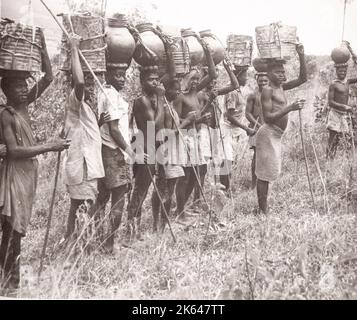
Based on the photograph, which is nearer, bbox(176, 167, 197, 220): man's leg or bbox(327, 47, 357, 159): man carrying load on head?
bbox(176, 167, 197, 220): man's leg

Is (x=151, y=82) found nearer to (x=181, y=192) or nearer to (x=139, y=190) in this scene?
(x=139, y=190)

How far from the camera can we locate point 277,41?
5.50 m

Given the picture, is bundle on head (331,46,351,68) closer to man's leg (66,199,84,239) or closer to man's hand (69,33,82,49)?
man's hand (69,33,82,49)

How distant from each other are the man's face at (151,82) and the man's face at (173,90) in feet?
1.28

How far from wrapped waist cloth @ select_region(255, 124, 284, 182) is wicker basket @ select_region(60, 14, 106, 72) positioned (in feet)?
7.21

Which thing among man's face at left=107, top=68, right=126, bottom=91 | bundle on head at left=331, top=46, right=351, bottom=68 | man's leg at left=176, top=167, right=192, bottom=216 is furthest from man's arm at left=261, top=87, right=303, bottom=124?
man's face at left=107, top=68, right=126, bottom=91

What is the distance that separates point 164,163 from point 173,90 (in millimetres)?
778

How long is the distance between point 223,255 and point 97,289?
1195 millimetres

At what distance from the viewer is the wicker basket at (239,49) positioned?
A: 20.0ft

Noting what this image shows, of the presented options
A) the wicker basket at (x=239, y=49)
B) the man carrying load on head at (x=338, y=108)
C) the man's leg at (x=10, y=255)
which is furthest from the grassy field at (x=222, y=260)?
the wicker basket at (x=239, y=49)

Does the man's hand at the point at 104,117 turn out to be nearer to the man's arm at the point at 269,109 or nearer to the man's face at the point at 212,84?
the man's face at the point at 212,84

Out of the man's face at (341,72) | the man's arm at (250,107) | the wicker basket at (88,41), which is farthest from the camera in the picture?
the man's face at (341,72)

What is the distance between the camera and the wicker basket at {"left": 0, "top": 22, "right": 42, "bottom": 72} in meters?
3.62

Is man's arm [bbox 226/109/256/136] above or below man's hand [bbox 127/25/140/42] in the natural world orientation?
below
